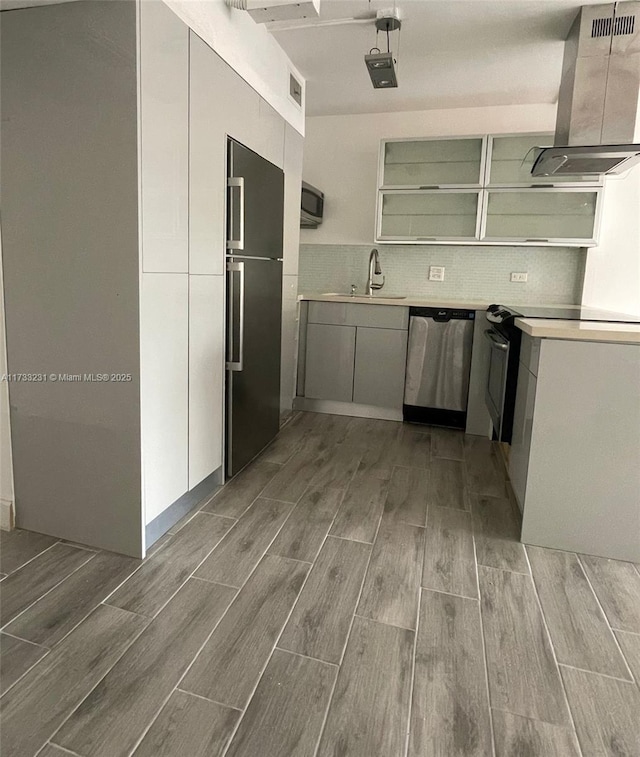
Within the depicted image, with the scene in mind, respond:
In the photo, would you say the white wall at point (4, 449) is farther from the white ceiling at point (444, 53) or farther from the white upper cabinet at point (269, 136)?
the white ceiling at point (444, 53)

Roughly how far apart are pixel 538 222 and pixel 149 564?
11.3ft

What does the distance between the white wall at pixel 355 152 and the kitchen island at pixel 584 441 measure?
A: 2.62 metres

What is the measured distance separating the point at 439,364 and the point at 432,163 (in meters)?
1.55

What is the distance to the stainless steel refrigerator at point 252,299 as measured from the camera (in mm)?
2373

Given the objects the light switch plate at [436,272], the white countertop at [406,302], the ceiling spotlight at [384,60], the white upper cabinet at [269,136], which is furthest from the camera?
the light switch plate at [436,272]

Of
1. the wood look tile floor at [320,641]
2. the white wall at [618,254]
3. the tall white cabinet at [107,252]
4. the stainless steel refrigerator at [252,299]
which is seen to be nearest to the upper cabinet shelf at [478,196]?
the white wall at [618,254]

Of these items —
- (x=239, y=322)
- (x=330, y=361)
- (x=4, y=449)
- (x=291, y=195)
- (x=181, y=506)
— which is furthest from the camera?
(x=330, y=361)

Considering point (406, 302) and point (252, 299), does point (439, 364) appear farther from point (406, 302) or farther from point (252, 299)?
point (252, 299)

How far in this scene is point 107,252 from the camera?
1.73m

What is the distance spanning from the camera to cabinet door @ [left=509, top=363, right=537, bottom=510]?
211 centimetres

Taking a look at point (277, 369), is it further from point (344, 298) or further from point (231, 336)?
point (344, 298)

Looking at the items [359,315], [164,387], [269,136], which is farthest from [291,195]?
[164,387]

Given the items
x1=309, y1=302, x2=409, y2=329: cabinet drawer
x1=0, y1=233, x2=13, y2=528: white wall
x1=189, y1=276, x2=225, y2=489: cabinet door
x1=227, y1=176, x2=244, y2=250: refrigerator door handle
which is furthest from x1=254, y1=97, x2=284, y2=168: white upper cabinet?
x1=0, y1=233, x2=13, y2=528: white wall

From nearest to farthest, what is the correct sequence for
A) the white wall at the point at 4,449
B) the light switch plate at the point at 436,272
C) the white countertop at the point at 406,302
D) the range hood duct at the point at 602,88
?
the white wall at the point at 4,449, the range hood duct at the point at 602,88, the white countertop at the point at 406,302, the light switch plate at the point at 436,272
